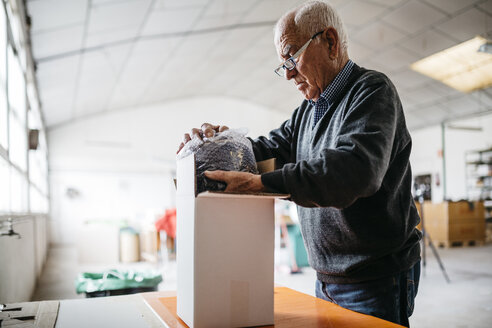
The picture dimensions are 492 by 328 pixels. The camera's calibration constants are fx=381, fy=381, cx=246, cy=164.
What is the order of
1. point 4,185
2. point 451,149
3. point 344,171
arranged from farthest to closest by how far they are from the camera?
point 451,149 < point 4,185 < point 344,171

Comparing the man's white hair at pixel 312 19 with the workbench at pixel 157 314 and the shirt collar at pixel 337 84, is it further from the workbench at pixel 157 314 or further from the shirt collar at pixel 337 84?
the workbench at pixel 157 314

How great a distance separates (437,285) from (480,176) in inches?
243

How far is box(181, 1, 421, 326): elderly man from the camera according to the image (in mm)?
678

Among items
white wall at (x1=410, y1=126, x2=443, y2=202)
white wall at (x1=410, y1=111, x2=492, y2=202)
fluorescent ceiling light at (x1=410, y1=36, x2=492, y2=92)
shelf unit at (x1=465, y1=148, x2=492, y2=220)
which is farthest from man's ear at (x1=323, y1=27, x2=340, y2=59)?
white wall at (x1=410, y1=126, x2=443, y2=202)

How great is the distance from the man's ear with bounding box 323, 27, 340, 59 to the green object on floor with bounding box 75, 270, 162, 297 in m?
1.75

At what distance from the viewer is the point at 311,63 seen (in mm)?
948

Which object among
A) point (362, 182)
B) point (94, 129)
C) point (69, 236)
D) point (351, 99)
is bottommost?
point (69, 236)

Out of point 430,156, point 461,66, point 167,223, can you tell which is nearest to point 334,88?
point 167,223

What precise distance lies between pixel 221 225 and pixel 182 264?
0.14 m

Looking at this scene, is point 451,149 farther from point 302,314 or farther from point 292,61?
point 302,314

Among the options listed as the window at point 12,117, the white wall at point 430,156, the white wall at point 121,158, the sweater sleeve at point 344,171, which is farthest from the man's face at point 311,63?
the white wall at point 430,156

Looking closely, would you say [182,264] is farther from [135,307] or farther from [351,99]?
[351,99]

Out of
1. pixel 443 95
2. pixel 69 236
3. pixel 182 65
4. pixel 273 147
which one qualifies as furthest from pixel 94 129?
pixel 273 147

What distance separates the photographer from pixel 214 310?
2.33ft
